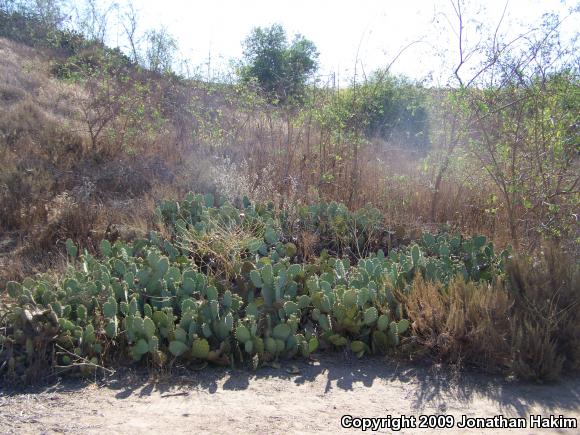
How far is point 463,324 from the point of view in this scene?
5.18 meters

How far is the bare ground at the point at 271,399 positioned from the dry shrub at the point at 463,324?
185 mm

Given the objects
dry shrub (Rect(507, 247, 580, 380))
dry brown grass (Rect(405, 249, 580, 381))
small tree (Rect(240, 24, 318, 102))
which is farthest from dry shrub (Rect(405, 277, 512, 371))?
small tree (Rect(240, 24, 318, 102))

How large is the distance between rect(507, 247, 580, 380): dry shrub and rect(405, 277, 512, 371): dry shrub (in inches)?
6.0

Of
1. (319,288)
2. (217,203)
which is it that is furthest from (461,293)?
(217,203)

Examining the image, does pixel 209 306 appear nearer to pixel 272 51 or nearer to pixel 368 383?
pixel 368 383

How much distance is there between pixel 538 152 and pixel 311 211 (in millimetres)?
2919

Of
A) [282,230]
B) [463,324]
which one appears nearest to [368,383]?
[463,324]

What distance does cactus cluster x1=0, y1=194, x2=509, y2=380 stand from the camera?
4.93 metres

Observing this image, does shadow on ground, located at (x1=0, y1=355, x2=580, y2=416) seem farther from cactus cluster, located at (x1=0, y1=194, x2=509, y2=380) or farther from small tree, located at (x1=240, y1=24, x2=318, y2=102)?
small tree, located at (x1=240, y1=24, x2=318, y2=102)

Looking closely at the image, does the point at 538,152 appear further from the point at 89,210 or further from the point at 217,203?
the point at 89,210

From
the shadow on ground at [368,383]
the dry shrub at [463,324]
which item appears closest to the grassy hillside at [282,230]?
the dry shrub at [463,324]

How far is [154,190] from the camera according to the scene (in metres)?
9.29

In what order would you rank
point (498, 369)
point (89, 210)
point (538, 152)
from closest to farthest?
point (498, 369) < point (538, 152) < point (89, 210)

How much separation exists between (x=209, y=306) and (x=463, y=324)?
2.25 m
